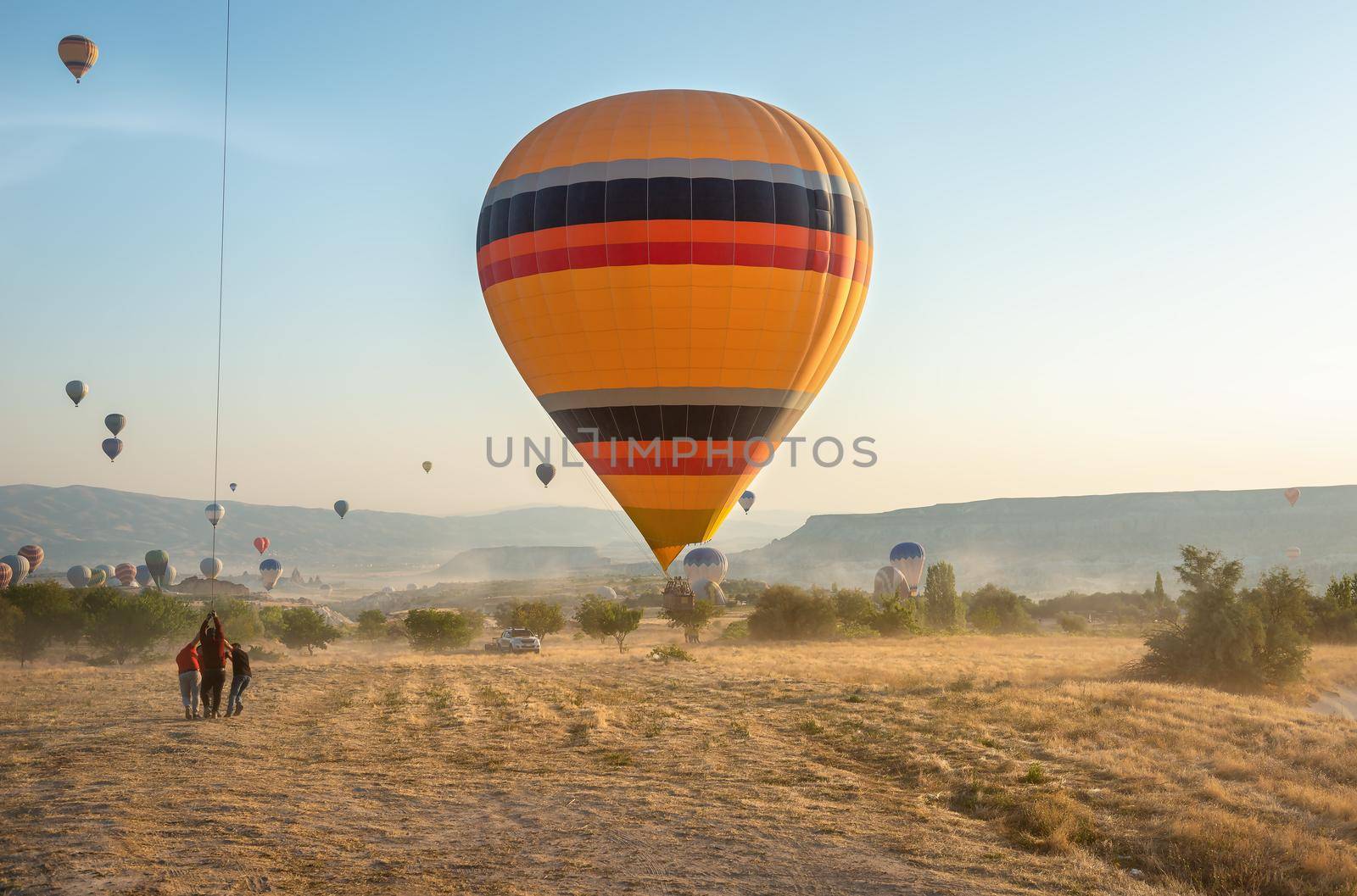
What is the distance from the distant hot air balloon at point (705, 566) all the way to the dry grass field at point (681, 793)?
68.6m

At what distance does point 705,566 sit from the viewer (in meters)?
95.6

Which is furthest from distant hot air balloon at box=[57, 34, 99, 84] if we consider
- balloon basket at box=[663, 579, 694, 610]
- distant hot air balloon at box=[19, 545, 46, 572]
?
distant hot air balloon at box=[19, 545, 46, 572]

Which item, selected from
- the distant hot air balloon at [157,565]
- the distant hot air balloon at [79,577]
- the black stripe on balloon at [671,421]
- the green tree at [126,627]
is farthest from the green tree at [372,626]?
the distant hot air balloon at [79,577]

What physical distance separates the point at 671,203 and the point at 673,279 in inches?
73.0

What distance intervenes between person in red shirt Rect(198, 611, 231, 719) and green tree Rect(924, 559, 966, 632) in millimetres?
66166

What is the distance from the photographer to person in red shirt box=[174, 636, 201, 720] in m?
19.8

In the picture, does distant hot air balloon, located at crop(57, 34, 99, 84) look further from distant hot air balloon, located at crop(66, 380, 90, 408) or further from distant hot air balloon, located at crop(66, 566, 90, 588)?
distant hot air balloon, located at crop(66, 566, 90, 588)

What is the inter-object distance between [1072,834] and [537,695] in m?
16.2

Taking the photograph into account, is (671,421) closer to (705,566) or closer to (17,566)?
(705,566)

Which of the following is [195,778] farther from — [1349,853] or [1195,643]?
[1195,643]

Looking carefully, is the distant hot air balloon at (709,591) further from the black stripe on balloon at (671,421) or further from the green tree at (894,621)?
the black stripe on balloon at (671,421)

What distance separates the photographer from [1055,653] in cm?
4591

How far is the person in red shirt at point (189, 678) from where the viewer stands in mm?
19812

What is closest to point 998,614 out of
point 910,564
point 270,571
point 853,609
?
point 910,564
